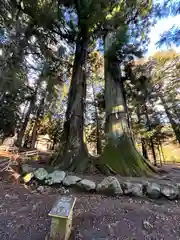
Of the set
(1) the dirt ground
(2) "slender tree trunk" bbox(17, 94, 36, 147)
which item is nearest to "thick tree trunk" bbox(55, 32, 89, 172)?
(1) the dirt ground

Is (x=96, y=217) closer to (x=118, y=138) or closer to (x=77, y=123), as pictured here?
(x=118, y=138)

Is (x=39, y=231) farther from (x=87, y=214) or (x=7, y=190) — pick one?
(x=7, y=190)

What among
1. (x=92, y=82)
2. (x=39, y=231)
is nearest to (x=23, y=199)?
(x=39, y=231)

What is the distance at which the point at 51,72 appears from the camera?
22.5ft

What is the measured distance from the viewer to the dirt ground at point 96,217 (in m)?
2.16

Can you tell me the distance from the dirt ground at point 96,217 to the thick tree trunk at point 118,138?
1.18 metres

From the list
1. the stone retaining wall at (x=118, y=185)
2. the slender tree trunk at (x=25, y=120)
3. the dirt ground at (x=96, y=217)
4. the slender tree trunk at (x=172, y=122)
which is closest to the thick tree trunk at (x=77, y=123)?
the stone retaining wall at (x=118, y=185)

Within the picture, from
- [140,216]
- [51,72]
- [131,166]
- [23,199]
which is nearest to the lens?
[140,216]

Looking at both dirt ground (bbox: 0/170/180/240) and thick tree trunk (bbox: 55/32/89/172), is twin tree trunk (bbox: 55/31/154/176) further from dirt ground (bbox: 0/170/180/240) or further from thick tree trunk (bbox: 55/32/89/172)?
dirt ground (bbox: 0/170/180/240)

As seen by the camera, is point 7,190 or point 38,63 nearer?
point 7,190

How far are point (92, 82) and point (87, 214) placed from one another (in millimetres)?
8461

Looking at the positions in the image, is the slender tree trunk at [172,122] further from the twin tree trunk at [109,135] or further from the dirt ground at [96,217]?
the dirt ground at [96,217]

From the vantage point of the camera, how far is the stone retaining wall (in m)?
3.40

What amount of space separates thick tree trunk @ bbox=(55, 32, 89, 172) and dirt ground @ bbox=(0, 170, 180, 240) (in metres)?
1.37
